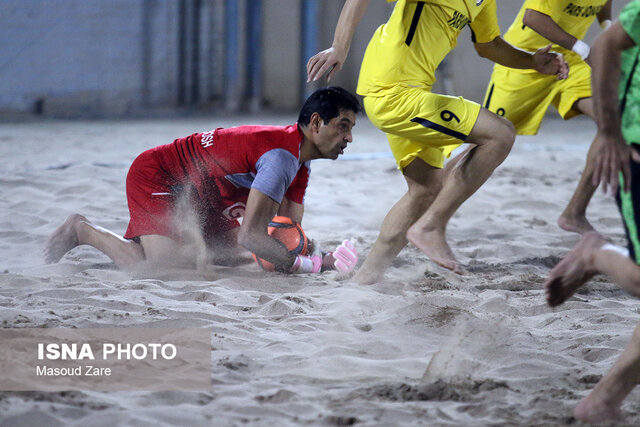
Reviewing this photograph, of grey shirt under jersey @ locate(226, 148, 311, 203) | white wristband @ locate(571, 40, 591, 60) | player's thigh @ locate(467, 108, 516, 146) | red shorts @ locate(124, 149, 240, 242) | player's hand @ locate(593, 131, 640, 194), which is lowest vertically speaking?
red shorts @ locate(124, 149, 240, 242)

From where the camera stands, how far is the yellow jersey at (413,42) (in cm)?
363

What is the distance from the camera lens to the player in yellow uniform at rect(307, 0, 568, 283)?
3.58 metres

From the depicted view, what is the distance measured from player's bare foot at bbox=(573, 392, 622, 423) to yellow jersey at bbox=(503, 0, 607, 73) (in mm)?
2699

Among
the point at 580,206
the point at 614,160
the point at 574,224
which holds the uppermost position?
the point at 614,160

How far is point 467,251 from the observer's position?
471 centimetres

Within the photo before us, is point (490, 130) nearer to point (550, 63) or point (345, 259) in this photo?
point (550, 63)

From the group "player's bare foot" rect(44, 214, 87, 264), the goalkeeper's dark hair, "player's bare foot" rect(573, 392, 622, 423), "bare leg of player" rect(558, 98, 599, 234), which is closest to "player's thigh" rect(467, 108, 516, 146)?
the goalkeeper's dark hair

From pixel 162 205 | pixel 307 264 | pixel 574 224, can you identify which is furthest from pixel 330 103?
pixel 574 224

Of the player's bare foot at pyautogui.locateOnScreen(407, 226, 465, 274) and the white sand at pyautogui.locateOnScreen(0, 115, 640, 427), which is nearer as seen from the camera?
the white sand at pyautogui.locateOnScreen(0, 115, 640, 427)

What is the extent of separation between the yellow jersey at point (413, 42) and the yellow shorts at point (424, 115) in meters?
0.07

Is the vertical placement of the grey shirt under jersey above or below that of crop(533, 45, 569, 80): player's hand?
below

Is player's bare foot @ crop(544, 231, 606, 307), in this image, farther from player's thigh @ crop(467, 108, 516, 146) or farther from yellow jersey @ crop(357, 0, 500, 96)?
yellow jersey @ crop(357, 0, 500, 96)

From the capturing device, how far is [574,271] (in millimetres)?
2303

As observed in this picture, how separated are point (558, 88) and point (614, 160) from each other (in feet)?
8.90
